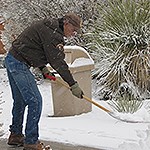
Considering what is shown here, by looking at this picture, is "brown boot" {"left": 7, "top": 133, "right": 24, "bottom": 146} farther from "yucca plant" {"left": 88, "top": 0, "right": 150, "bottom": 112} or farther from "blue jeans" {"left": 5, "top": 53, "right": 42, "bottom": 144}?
"yucca plant" {"left": 88, "top": 0, "right": 150, "bottom": 112}

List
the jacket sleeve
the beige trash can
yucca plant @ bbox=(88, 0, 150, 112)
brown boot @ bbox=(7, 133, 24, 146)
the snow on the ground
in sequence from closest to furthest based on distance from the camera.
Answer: the jacket sleeve < the snow on the ground < brown boot @ bbox=(7, 133, 24, 146) < the beige trash can < yucca plant @ bbox=(88, 0, 150, 112)

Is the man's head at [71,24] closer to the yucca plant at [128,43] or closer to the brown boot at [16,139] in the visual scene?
the brown boot at [16,139]

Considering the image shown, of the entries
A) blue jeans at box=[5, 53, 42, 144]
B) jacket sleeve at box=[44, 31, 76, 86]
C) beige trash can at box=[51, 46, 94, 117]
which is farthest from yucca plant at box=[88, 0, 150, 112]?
jacket sleeve at box=[44, 31, 76, 86]

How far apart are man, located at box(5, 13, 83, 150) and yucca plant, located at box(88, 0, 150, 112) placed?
404cm

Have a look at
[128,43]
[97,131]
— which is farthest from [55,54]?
[128,43]

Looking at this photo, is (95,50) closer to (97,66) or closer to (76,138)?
(97,66)

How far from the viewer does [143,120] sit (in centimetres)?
596

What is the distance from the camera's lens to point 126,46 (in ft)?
29.8

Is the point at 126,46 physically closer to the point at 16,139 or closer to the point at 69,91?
the point at 69,91

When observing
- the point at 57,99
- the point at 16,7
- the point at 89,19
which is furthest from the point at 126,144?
the point at 16,7

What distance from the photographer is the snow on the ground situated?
529 centimetres

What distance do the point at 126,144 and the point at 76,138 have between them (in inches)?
30.1

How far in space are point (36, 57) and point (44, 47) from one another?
0.61ft

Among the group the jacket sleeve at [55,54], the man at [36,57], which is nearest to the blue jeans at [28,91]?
the man at [36,57]
